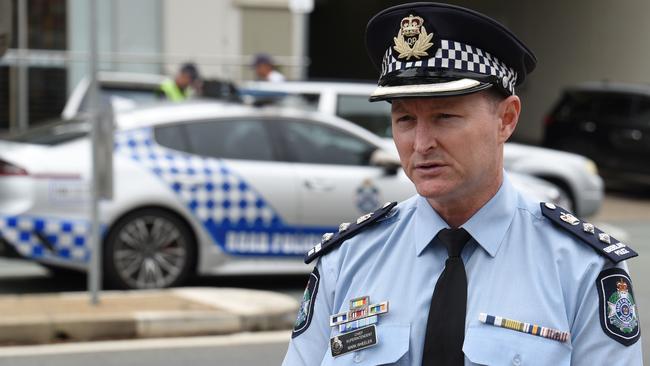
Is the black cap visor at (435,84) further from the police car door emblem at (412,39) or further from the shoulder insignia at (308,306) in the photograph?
the shoulder insignia at (308,306)

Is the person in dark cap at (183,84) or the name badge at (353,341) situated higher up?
the name badge at (353,341)

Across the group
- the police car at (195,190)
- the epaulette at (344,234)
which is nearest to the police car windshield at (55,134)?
the police car at (195,190)

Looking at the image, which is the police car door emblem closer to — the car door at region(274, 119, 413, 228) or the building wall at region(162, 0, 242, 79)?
the car door at region(274, 119, 413, 228)

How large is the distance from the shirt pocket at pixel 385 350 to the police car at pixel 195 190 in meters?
6.53

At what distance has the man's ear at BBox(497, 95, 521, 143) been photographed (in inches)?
81.4

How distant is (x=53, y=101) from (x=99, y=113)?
975 centimetres

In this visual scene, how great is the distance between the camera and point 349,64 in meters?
34.7

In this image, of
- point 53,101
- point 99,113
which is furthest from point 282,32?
point 99,113

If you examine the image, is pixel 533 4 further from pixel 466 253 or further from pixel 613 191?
pixel 466 253

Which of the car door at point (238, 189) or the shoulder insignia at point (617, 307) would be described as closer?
the shoulder insignia at point (617, 307)

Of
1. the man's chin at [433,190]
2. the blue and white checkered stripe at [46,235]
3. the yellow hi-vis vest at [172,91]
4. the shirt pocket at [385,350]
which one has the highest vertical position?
the man's chin at [433,190]

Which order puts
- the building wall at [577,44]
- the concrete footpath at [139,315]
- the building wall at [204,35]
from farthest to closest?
the building wall at [577,44] < the building wall at [204,35] < the concrete footpath at [139,315]

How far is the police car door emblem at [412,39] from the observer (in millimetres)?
2049

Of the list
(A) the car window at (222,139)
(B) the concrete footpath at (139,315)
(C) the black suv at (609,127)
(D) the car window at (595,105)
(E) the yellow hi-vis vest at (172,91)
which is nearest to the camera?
(B) the concrete footpath at (139,315)
